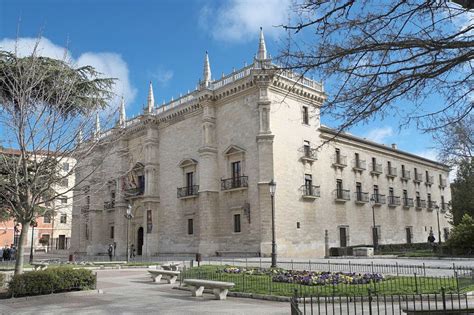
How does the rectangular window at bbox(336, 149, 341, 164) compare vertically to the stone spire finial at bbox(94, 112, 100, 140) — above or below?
above

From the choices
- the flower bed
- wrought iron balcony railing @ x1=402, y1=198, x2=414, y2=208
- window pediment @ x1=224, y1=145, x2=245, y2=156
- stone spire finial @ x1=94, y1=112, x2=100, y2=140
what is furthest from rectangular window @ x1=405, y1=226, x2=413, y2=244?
stone spire finial @ x1=94, y1=112, x2=100, y2=140

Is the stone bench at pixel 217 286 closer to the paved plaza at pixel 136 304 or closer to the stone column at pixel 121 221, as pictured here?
the paved plaza at pixel 136 304

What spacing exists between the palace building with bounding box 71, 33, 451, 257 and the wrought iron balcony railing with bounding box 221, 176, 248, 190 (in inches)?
3.6

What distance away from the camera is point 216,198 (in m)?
33.8

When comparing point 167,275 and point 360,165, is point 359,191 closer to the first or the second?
point 360,165

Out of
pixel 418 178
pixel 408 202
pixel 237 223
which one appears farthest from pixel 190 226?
pixel 418 178

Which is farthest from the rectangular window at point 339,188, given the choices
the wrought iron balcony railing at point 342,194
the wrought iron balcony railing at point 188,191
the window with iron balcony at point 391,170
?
the wrought iron balcony railing at point 188,191

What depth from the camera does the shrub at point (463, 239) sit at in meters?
26.2

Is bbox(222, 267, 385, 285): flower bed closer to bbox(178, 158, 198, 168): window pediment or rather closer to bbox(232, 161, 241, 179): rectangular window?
bbox(232, 161, 241, 179): rectangular window

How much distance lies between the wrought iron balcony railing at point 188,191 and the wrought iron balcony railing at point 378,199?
16813 mm

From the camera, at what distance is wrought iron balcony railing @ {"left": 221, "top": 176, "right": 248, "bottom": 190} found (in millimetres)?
31983

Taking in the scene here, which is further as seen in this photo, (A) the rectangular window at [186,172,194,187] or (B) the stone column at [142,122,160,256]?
(B) the stone column at [142,122,160,256]

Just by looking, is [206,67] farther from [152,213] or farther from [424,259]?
[424,259]

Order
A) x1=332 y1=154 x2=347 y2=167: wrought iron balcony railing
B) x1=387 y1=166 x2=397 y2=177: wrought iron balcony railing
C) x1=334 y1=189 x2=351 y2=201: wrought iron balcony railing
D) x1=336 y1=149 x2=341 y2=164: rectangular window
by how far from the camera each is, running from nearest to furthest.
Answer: x1=334 y1=189 x2=351 y2=201: wrought iron balcony railing → x1=332 y1=154 x2=347 y2=167: wrought iron balcony railing → x1=336 y1=149 x2=341 y2=164: rectangular window → x1=387 y1=166 x2=397 y2=177: wrought iron balcony railing
